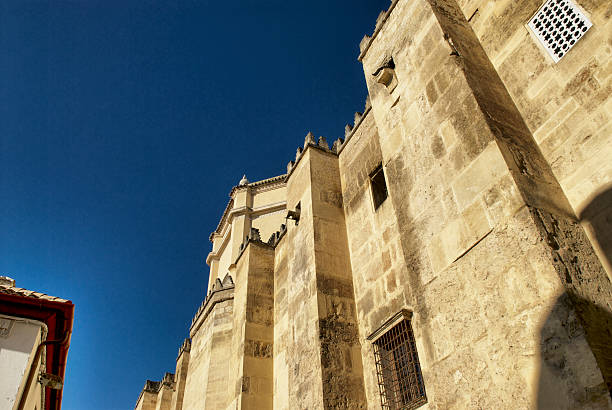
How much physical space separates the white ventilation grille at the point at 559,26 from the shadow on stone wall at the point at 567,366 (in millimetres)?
3078

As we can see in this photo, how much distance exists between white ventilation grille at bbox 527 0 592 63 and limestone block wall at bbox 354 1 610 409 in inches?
32.3

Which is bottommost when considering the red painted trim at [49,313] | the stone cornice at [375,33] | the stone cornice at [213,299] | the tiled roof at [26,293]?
the red painted trim at [49,313]

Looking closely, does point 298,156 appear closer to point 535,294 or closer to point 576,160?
point 576,160

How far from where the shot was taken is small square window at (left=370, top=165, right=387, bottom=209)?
7.98 metres

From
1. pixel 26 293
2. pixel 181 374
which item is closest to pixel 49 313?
pixel 26 293

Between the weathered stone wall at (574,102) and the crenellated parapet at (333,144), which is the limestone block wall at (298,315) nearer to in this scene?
the crenellated parapet at (333,144)

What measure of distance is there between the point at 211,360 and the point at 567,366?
31.9 feet

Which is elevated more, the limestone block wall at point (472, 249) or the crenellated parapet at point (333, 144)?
the crenellated parapet at point (333, 144)

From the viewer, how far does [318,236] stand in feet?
27.0

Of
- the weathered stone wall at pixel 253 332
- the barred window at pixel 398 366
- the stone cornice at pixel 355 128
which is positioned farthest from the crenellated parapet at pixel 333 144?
the barred window at pixel 398 366

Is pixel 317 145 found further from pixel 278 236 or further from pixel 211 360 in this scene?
pixel 211 360

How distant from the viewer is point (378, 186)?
822 centimetres

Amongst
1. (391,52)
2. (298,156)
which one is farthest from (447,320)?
(298,156)

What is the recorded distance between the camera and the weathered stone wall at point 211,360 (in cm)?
1080
